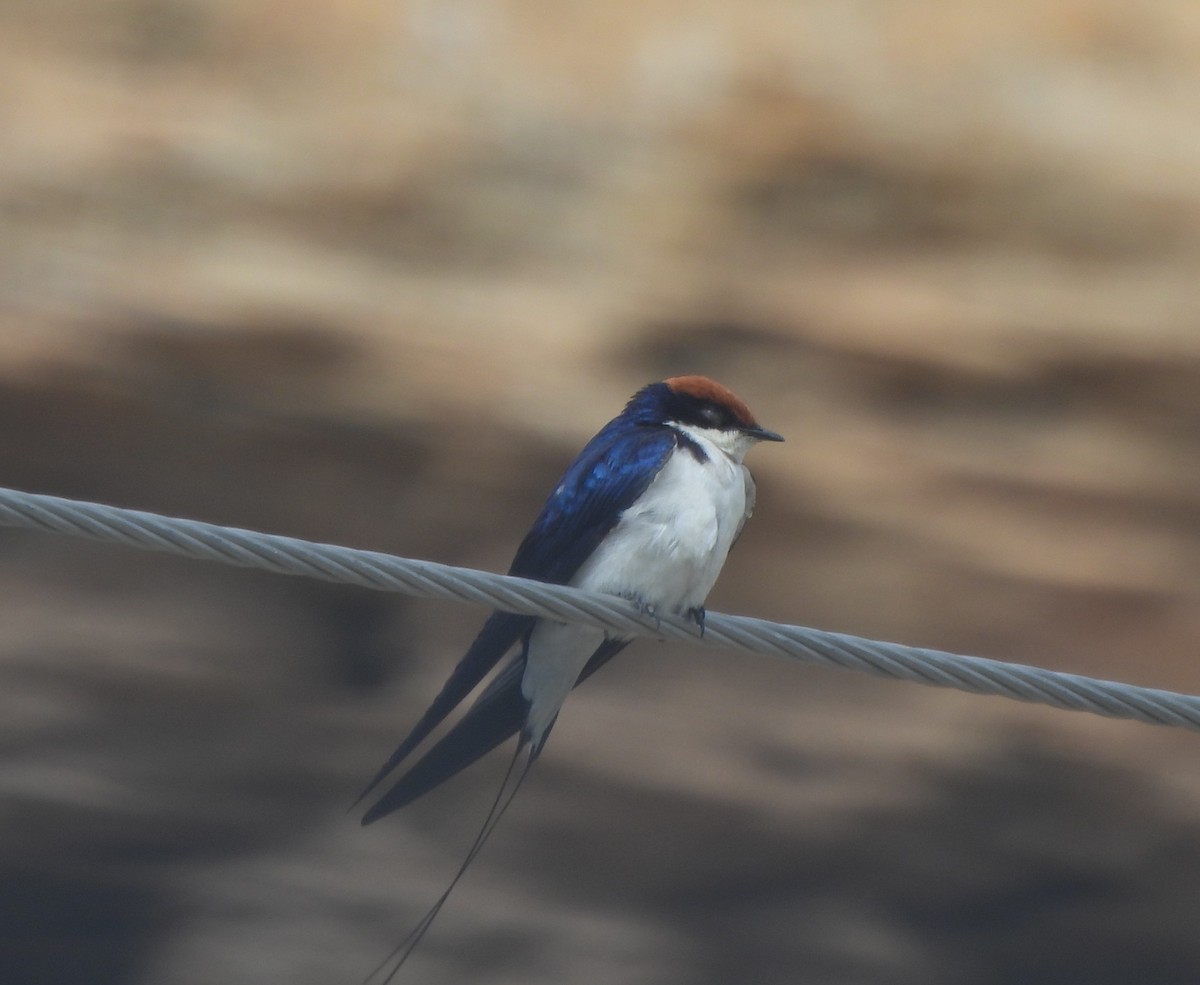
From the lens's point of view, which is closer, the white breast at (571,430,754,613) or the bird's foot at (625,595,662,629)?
the bird's foot at (625,595,662,629)

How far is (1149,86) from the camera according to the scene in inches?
129

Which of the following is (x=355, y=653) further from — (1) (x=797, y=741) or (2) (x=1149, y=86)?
(2) (x=1149, y=86)

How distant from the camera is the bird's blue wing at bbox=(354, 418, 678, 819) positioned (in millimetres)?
2422

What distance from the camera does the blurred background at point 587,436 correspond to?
3.36 metres

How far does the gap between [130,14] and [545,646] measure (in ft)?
5.79

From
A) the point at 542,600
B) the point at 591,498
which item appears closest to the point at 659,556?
the point at 591,498

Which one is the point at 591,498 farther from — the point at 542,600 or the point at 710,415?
the point at 542,600

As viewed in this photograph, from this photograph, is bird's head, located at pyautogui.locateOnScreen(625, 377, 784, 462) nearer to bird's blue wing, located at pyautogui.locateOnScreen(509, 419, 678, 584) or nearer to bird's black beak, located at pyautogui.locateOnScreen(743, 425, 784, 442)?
bird's black beak, located at pyautogui.locateOnScreen(743, 425, 784, 442)

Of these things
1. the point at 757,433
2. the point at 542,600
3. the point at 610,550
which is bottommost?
the point at 542,600

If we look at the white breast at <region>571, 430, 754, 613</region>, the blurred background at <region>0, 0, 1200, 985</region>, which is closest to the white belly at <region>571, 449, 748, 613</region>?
the white breast at <region>571, 430, 754, 613</region>

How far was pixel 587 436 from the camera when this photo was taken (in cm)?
365

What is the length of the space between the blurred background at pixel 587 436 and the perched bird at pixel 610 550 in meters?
0.90

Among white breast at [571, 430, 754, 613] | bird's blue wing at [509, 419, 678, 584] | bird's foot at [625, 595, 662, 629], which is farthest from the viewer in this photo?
bird's blue wing at [509, 419, 678, 584]

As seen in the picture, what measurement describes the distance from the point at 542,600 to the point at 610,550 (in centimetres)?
74
